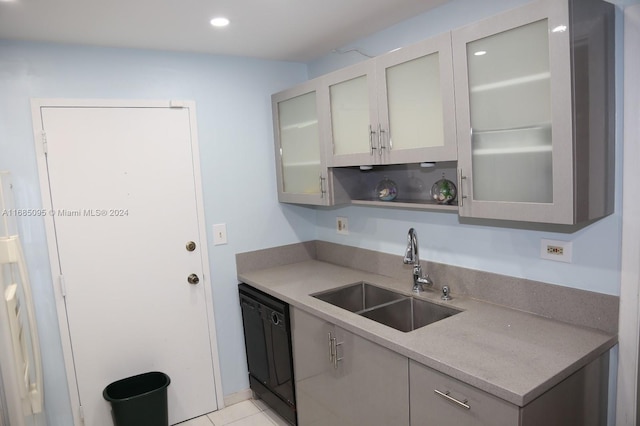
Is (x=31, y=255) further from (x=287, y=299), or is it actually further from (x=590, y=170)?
(x=590, y=170)

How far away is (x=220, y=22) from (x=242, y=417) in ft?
8.14

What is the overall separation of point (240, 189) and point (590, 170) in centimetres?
216

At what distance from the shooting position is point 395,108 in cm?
216

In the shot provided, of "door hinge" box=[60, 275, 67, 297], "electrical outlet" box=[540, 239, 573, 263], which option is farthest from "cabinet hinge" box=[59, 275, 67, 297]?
"electrical outlet" box=[540, 239, 573, 263]

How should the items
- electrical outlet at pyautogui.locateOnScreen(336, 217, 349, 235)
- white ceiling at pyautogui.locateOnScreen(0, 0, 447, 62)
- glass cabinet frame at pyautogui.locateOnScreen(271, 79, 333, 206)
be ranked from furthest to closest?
electrical outlet at pyautogui.locateOnScreen(336, 217, 349, 235) < glass cabinet frame at pyautogui.locateOnScreen(271, 79, 333, 206) < white ceiling at pyautogui.locateOnScreen(0, 0, 447, 62)

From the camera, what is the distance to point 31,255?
7.93 feet

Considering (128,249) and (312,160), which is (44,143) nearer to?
(128,249)

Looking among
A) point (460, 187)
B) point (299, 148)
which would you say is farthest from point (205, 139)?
point (460, 187)

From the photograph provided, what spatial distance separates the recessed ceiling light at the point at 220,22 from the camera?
221 cm

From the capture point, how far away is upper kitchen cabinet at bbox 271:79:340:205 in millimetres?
2686

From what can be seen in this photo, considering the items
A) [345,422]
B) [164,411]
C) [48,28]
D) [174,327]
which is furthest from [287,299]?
[48,28]

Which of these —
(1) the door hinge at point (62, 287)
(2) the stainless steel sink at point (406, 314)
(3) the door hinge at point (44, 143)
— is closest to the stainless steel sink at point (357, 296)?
(2) the stainless steel sink at point (406, 314)

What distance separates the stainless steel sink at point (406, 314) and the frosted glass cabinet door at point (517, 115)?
2.17 feet

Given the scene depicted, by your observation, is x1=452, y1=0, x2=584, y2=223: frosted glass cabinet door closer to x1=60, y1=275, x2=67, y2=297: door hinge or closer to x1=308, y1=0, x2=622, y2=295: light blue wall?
x1=308, y1=0, x2=622, y2=295: light blue wall
